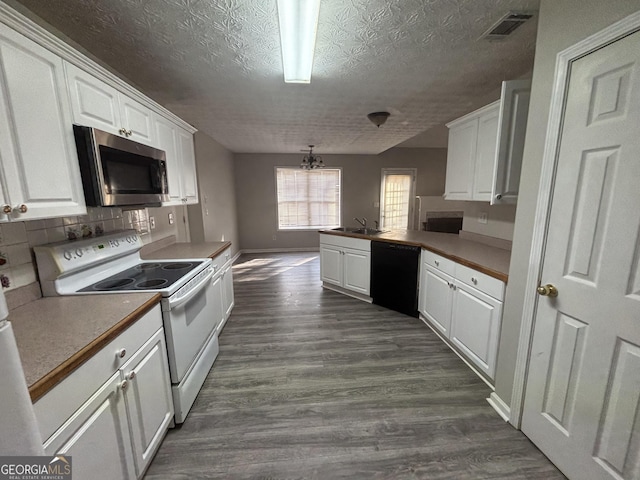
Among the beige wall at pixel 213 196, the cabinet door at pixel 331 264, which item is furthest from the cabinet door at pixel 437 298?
the beige wall at pixel 213 196

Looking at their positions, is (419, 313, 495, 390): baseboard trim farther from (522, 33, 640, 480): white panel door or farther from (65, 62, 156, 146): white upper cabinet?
(65, 62, 156, 146): white upper cabinet

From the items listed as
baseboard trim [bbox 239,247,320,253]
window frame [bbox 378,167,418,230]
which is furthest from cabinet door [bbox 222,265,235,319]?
window frame [bbox 378,167,418,230]

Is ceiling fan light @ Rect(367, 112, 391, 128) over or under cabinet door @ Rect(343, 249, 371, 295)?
over

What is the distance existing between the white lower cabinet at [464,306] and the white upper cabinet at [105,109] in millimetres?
2658

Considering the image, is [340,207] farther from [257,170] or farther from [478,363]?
[478,363]

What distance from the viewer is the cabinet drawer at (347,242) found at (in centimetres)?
325

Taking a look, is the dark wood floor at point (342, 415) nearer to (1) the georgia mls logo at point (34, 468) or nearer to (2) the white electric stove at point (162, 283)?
(2) the white electric stove at point (162, 283)

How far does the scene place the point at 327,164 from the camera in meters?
6.18

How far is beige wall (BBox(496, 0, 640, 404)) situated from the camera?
109 cm

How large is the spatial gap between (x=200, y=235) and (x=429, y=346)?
329 cm

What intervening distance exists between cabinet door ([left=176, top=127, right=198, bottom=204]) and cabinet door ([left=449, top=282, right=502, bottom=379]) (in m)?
2.73

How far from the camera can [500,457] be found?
1394 millimetres

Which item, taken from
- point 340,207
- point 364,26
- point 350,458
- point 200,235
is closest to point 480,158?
point 364,26

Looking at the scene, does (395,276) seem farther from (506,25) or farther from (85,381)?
(85,381)
